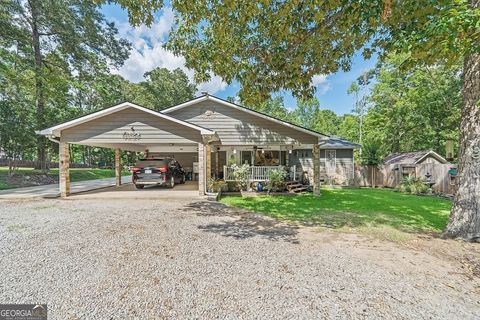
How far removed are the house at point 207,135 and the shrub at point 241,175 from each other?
1.39 feet

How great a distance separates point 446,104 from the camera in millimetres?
21781

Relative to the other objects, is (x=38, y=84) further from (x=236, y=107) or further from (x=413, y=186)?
(x=413, y=186)

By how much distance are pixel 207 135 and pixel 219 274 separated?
728 centimetres

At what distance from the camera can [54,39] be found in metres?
19.0

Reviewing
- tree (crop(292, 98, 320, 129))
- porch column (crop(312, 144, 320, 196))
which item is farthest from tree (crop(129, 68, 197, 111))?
porch column (crop(312, 144, 320, 196))

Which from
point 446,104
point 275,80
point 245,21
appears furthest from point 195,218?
point 446,104

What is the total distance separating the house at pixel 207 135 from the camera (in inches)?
398

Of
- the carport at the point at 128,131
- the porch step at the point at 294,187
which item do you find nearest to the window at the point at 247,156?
the porch step at the point at 294,187

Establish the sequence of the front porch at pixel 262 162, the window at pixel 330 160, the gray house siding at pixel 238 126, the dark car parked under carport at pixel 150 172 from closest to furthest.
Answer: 1. the dark car parked under carport at pixel 150 172
2. the gray house siding at pixel 238 126
3. the front porch at pixel 262 162
4. the window at pixel 330 160

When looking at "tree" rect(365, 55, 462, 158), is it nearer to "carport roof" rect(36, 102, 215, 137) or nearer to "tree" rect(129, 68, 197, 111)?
"carport roof" rect(36, 102, 215, 137)

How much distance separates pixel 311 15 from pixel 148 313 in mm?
7255

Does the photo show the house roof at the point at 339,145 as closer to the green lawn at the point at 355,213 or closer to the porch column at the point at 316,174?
the porch column at the point at 316,174

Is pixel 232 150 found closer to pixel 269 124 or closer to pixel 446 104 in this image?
pixel 269 124

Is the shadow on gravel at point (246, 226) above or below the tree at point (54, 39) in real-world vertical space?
below
